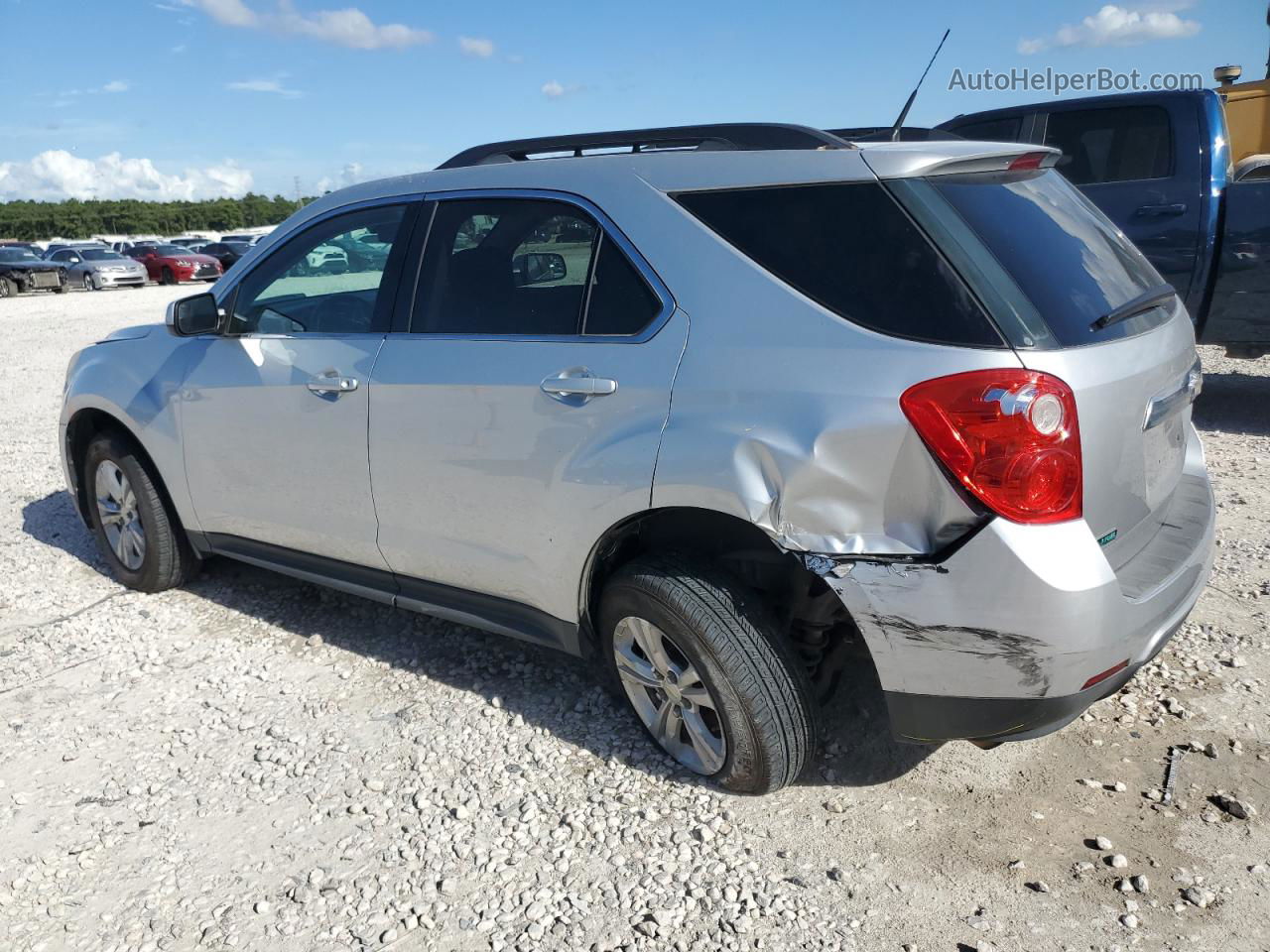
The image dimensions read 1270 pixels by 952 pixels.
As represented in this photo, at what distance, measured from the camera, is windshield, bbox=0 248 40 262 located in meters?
29.3

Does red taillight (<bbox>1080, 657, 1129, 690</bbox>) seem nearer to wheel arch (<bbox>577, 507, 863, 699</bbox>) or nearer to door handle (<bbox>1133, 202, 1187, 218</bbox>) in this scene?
wheel arch (<bbox>577, 507, 863, 699</bbox>)

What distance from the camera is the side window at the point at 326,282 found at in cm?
357

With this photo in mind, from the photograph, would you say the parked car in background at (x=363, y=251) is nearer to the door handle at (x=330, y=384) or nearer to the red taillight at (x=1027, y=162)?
the door handle at (x=330, y=384)

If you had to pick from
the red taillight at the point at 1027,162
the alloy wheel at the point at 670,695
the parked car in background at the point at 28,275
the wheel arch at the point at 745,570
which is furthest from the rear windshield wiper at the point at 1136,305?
the parked car in background at the point at 28,275

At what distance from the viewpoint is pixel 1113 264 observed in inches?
111

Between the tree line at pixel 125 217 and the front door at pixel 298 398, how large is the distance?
70.9 metres

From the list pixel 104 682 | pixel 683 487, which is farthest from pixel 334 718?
pixel 683 487

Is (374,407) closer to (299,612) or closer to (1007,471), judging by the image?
(299,612)

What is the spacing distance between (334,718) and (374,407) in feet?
3.62

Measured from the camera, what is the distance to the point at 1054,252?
2607 mm

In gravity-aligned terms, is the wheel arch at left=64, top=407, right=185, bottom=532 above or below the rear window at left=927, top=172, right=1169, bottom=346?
below

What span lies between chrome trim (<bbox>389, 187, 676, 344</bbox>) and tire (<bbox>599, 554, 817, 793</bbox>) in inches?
25.4

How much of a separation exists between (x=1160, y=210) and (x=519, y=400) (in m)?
5.40

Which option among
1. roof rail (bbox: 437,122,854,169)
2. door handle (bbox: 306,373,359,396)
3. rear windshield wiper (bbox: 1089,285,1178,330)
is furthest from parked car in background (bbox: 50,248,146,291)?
rear windshield wiper (bbox: 1089,285,1178,330)
